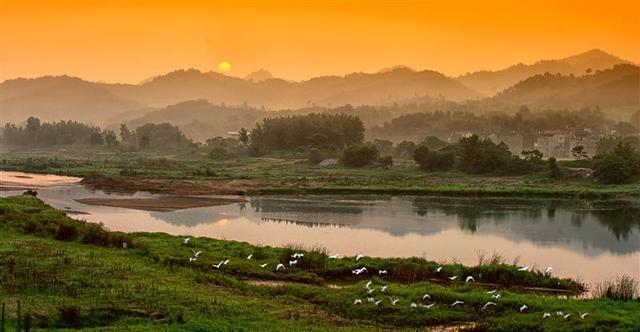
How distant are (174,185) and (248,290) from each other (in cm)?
3620

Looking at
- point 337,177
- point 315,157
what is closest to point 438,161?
point 337,177

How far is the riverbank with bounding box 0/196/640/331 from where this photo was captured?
57.6 feet

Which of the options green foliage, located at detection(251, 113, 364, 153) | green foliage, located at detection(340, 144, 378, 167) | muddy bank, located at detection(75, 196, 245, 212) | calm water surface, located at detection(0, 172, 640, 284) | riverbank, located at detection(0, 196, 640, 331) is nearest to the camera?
riverbank, located at detection(0, 196, 640, 331)

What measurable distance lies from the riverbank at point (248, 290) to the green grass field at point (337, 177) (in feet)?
87.2

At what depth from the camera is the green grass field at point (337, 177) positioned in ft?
168

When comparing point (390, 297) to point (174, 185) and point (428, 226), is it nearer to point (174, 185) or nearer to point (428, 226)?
point (428, 226)

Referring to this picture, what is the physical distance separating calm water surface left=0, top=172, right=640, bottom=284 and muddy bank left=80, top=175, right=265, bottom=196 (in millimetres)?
4004

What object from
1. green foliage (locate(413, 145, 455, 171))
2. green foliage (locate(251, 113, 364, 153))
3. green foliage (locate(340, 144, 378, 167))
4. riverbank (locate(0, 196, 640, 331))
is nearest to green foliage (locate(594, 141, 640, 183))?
green foliage (locate(413, 145, 455, 171))

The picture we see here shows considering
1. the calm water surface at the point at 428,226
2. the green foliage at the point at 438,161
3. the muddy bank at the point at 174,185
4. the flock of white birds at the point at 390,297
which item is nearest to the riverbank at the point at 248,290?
the flock of white birds at the point at 390,297

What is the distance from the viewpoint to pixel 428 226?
121 ft

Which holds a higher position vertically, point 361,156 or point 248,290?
point 361,156

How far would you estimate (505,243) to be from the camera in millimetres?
32344

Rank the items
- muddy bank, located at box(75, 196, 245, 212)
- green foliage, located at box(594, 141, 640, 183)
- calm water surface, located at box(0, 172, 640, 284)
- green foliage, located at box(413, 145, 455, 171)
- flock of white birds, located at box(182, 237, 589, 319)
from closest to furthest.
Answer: flock of white birds, located at box(182, 237, 589, 319)
calm water surface, located at box(0, 172, 640, 284)
muddy bank, located at box(75, 196, 245, 212)
green foliage, located at box(594, 141, 640, 183)
green foliage, located at box(413, 145, 455, 171)

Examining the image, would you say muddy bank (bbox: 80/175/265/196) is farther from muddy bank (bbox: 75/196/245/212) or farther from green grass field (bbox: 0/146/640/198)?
muddy bank (bbox: 75/196/245/212)
